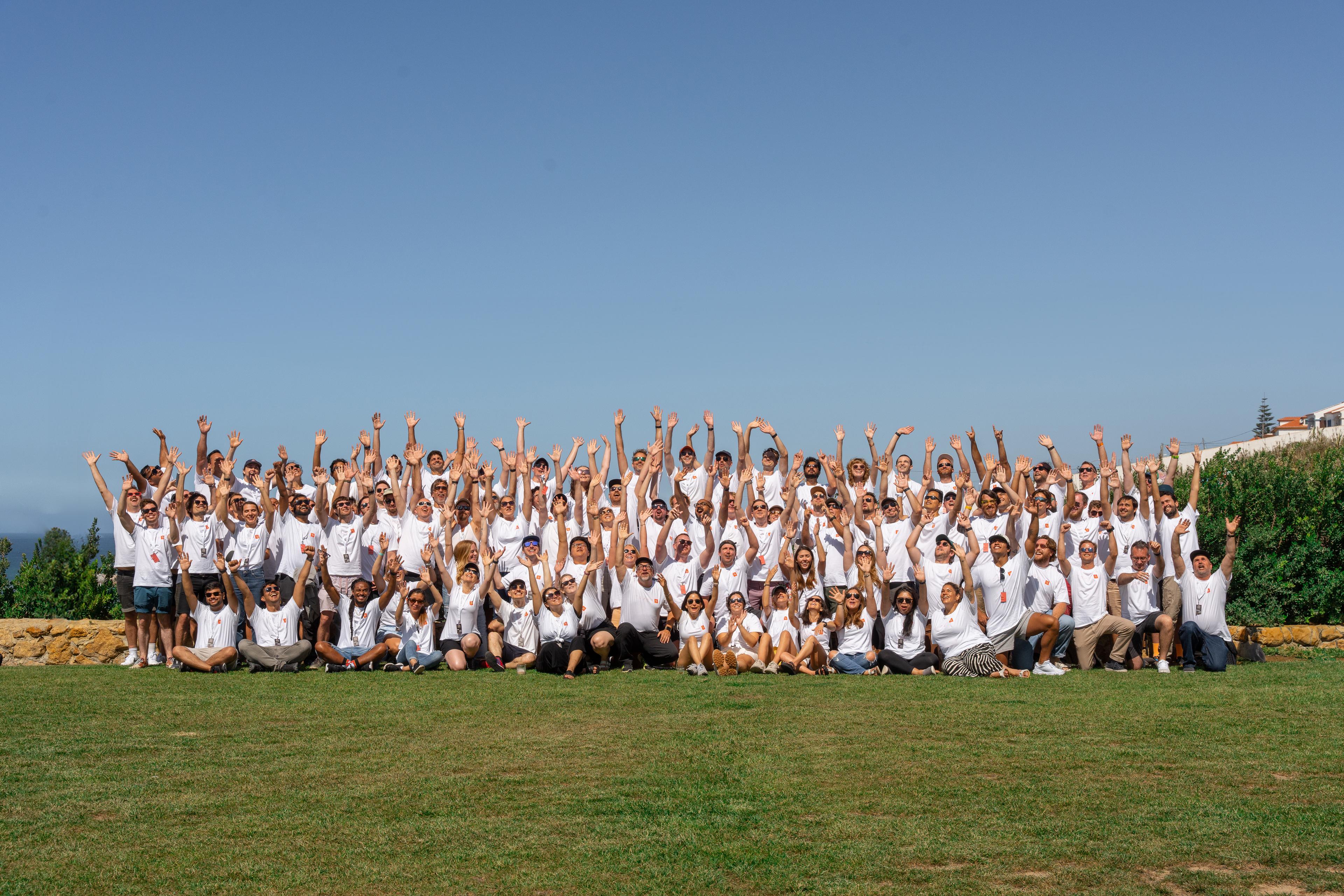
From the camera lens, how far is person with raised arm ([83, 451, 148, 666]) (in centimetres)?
1261

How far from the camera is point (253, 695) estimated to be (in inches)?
401

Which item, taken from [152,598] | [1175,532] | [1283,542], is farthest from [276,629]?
[1283,542]

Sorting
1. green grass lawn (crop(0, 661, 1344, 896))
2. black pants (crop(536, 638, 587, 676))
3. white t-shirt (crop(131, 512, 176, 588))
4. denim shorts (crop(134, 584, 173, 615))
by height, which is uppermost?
white t-shirt (crop(131, 512, 176, 588))

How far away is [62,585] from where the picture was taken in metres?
18.7

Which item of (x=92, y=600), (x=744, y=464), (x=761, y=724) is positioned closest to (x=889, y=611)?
(x=744, y=464)

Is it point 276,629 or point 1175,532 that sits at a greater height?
point 1175,532

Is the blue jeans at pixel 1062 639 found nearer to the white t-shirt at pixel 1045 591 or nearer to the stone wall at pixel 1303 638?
the white t-shirt at pixel 1045 591

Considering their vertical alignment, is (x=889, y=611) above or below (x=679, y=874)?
above

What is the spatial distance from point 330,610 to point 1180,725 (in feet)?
29.8

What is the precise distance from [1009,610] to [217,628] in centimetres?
884

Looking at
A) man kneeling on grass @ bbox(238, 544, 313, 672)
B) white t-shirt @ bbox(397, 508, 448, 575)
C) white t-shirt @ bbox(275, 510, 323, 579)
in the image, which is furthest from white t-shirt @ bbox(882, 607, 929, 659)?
white t-shirt @ bbox(275, 510, 323, 579)

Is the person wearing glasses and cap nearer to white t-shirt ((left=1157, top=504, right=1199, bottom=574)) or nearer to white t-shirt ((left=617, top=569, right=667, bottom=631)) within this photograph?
white t-shirt ((left=1157, top=504, right=1199, bottom=574))

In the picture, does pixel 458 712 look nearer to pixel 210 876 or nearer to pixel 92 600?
pixel 210 876

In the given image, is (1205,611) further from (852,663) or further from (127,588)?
(127,588)
